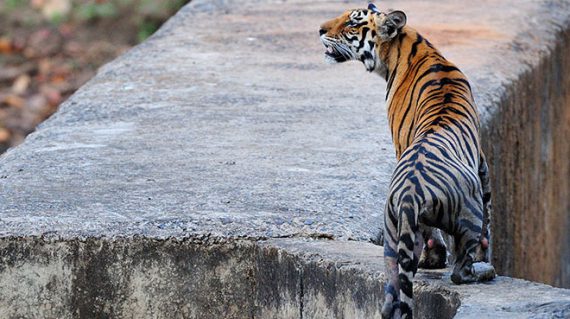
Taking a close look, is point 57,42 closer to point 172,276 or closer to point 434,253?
point 172,276

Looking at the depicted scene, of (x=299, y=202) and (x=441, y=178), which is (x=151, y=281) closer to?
(x=299, y=202)

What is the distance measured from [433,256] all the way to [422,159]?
44 centimetres

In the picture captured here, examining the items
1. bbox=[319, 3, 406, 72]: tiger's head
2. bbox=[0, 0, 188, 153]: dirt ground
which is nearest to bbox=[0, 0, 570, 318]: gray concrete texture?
bbox=[319, 3, 406, 72]: tiger's head

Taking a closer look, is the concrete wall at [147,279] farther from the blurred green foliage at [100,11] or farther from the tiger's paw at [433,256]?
the blurred green foliage at [100,11]

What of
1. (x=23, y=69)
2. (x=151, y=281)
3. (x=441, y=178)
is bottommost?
(x=23, y=69)

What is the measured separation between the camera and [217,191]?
5.46 m

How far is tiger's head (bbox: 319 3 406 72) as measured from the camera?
495cm

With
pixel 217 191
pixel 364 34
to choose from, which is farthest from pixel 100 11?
pixel 364 34

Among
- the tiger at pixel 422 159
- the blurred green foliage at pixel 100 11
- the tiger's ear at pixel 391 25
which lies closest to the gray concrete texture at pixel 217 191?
the tiger at pixel 422 159

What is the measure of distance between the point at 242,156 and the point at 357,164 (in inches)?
19.8

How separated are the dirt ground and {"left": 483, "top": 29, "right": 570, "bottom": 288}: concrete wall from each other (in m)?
5.73

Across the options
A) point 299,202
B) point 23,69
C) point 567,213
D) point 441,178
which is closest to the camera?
point 441,178

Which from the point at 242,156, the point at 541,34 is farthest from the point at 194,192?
the point at 541,34

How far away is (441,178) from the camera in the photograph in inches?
159
